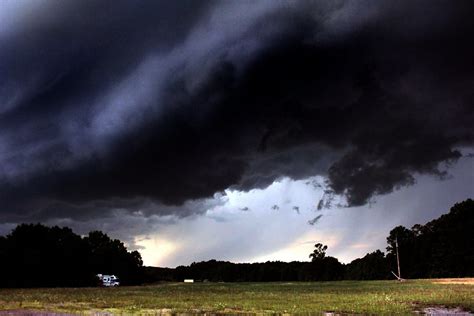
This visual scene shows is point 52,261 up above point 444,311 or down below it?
above

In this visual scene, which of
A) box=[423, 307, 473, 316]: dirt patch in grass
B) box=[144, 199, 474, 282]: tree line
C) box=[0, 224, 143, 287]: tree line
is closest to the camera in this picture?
box=[423, 307, 473, 316]: dirt patch in grass

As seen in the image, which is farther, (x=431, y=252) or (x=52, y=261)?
(x=431, y=252)

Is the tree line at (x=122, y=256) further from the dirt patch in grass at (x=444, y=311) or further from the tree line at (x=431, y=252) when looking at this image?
the dirt patch in grass at (x=444, y=311)

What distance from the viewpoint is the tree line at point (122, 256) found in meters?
116

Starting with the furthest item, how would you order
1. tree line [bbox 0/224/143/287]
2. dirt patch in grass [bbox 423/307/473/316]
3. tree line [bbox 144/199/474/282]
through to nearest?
tree line [bbox 144/199/474/282], tree line [bbox 0/224/143/287], dirt patch in grass [bbox 423/307/473/316]

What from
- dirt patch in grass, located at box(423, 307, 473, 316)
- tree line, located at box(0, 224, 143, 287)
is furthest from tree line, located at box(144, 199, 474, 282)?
dirt patch in grass, located at box(423, 307, 473, 316)

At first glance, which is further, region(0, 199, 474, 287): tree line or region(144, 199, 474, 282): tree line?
region(144, 199, 474, 282): tree line

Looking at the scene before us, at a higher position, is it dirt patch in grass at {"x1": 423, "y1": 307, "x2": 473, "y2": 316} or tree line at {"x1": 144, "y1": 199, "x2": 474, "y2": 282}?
tree line at {"x1": 144, "y1": 199, "x2": 474, "y2": 282}

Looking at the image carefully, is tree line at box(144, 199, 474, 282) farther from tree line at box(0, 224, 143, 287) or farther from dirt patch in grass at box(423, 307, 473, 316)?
dirt patch in grass at box(423, 307, 473, 316)

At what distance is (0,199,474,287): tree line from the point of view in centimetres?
11619

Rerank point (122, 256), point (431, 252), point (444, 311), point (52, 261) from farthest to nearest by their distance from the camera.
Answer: point (122, 256)
point (431, 252)
point (52, 261)
point (444, 311)

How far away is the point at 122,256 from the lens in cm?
17662

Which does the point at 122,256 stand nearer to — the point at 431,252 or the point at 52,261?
the point at 52,261

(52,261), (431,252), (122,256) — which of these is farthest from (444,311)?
(122,256)
